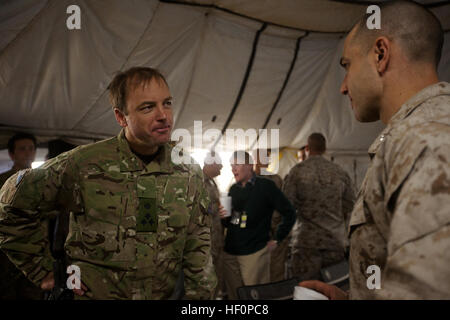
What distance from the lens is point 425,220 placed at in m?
0.46

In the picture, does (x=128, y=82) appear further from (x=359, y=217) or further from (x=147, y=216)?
(x=359, y=217)

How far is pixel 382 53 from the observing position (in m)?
0.76

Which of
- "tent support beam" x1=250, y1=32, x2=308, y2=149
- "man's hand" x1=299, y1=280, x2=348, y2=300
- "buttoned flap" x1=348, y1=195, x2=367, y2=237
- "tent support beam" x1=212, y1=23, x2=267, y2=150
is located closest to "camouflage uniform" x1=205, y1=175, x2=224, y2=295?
"man's hand" x1=299, y1=280, x2=348, y2=300

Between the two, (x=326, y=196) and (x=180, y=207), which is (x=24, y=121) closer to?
(x=180, y=207)

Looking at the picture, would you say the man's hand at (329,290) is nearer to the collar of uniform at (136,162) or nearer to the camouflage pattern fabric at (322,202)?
the collar of uniform at (136,162)

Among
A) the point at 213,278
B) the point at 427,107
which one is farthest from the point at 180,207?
the point at 427,107

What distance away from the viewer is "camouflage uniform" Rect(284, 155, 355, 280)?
2914 mm

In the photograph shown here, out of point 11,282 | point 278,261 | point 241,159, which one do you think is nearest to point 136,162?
point 241,159

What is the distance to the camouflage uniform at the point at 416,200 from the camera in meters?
0.45

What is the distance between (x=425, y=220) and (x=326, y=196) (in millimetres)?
2567

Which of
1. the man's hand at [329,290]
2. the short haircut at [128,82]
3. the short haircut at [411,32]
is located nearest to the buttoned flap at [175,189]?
the short haircut at [128,82]

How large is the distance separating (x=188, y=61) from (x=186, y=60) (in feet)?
0.15

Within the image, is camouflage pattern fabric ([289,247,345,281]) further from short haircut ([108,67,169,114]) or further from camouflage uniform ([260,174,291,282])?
short haircut ([108,67,169,114])

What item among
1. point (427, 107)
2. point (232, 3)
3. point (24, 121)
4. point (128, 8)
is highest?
point (232, 3)
